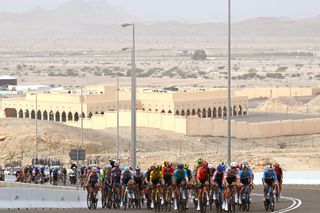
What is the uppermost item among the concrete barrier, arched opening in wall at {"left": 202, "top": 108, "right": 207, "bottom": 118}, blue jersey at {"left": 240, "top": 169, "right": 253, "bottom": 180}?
blue jersey at {"left": 240, "top": 169, "right": 253, "bottom": 180}

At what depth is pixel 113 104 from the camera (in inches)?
3393

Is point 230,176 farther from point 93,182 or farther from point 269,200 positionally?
point 93,182

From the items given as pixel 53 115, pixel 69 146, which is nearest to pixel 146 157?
pixel 69 146

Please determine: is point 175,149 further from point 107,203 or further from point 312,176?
point 107,203

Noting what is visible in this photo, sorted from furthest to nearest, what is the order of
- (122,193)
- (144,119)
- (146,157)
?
(144,119), (146,157), (122,193)

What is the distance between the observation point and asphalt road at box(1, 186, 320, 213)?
24.3m

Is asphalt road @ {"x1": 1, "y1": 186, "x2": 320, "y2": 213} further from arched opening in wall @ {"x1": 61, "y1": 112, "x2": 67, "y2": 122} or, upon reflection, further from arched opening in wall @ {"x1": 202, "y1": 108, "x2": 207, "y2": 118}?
arched opening in wall @ {"x1": 61, "y1": 112, "x2": 67, "y2": 122}

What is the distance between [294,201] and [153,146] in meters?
41.3

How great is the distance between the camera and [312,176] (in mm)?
40625

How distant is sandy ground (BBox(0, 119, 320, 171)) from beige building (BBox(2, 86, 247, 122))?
7.42 metres

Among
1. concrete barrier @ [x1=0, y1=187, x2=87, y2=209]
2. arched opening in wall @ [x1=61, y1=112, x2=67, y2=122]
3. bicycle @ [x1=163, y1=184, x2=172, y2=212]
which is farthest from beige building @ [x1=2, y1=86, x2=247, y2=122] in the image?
bicycle @ [x1=163, y1=184, x2=172, y2=212]

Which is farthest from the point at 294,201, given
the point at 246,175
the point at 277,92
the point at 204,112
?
the point at 277,92

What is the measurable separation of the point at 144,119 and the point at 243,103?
13.0m

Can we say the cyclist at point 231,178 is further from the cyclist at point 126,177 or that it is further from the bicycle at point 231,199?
the cyclist at point 126,177
